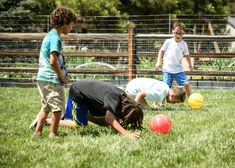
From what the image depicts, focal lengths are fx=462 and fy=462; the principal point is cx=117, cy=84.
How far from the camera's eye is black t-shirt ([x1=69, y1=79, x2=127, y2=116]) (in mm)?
4996

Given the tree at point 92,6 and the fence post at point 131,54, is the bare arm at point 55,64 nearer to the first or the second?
the fence post at point 131,54

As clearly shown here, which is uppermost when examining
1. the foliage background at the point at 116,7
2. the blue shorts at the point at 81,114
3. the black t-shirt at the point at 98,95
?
the foliage background at the point at 116,7

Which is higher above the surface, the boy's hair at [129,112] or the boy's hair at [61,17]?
the boy's hair at [61,17]

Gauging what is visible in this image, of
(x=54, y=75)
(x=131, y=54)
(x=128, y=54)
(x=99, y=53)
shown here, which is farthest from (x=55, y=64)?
(x=99, y=53)

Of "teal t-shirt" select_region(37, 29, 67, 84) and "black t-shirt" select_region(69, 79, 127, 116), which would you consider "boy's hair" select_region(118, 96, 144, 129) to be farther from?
"teal t-shirt" select_region(37, 29, 67, 84)

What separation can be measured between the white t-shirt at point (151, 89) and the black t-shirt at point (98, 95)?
1348 mm

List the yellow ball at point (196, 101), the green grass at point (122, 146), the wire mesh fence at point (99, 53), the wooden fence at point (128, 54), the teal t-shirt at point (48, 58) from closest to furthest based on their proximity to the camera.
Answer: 1. the green grass at point (122, 146)
2. the teal t-shirt at point (48, 58)
3. the yellow ball at point (196, 101)
4. the wooden fence at point (128, 54)
5. the wire mesh fence at point (99, 53)

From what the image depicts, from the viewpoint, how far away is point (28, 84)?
11.8 meters

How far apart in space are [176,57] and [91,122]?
Answer: 301 centimetres

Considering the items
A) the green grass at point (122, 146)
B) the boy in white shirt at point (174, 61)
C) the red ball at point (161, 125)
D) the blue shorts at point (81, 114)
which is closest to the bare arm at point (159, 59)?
the boy in white shirt at point (174, 61)

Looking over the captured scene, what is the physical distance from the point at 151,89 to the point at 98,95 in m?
1.67

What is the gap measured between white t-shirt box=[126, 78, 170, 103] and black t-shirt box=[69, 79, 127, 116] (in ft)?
4.42

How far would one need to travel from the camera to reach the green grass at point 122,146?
12.8 ft

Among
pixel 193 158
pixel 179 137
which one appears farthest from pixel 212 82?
pixel 193 158
